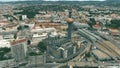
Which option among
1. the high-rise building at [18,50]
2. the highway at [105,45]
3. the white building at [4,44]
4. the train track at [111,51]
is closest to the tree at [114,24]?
the highway at [105,45]

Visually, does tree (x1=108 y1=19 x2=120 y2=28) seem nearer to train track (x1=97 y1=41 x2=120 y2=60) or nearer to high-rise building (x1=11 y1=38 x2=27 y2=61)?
train track (x1=97 y1=41 x2=120 y2=60)

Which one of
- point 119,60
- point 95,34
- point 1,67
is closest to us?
point 1,67

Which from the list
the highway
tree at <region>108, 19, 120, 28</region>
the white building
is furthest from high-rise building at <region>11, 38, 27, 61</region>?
tree at <region>108, 19, 120, 28</region>

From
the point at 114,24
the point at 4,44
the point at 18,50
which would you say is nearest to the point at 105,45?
the point at 18,50

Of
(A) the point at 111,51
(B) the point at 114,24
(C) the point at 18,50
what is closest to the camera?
(C) the point at 18,50

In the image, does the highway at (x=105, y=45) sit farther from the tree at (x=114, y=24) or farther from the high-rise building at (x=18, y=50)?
the high-rise building at (x=18, y=50)

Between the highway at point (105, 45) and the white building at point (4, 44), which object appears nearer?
the highway at point (105, 45)

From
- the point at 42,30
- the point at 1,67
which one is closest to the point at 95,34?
the point at 42,30

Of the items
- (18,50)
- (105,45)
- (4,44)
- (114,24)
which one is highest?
(18,50)

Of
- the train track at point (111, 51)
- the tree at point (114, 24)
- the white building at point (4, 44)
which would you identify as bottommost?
the train track at point (111, 51)

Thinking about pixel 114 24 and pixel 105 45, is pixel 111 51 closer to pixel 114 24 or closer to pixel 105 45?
pixel 105 45

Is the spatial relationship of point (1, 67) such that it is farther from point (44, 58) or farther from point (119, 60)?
point (119, 60)
